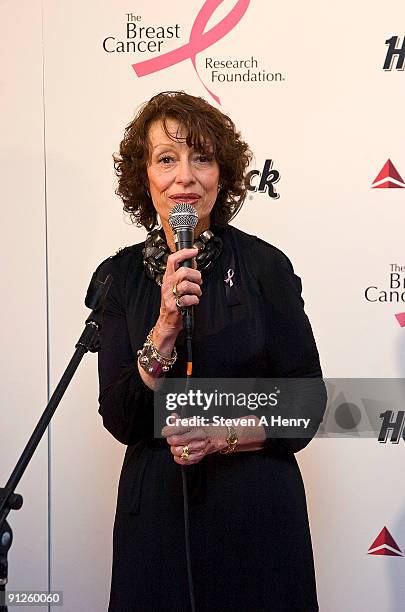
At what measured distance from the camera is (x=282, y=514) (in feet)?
5.05

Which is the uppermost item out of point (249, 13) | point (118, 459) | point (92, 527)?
point (249, 13)

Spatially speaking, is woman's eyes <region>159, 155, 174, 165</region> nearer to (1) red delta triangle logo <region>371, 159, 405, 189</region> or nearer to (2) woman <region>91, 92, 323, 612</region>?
(2) woman <region>91, 92, 323, 612</region>

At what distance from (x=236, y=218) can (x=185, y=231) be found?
0.84 m

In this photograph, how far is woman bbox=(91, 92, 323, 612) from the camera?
1.51 metres

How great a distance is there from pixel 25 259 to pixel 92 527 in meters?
0.74

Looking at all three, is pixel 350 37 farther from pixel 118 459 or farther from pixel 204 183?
pixel 118 459

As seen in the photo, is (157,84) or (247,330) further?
(157,84)

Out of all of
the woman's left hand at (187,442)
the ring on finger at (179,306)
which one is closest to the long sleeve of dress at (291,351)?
the woman's left hand at (187,442)

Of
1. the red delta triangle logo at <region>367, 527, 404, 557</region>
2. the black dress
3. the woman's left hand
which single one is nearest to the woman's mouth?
the black dress

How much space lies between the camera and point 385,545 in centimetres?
217

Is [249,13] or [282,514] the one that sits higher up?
[249,13]

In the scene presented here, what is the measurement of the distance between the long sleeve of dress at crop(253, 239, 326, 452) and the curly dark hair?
0.19 meters

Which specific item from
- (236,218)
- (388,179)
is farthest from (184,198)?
(388,179)

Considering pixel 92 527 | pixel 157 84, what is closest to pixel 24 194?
pixel 157 84
